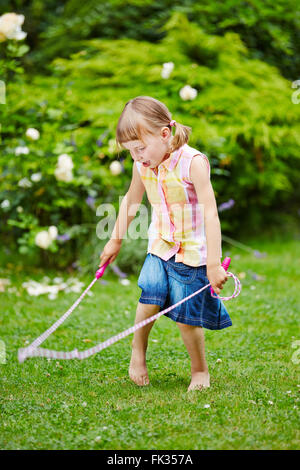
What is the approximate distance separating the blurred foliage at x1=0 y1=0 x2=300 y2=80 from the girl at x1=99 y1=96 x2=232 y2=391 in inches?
152

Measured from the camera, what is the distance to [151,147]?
235 centimetres

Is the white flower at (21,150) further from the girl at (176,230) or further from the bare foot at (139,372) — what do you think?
the bare foot at (139,372)

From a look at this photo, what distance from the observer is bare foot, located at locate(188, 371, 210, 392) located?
8.21 ft

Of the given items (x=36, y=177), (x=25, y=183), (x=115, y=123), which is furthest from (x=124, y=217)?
(x=115, y=123)

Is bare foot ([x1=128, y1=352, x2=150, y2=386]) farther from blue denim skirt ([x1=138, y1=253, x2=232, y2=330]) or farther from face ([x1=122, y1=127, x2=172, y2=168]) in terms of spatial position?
face ([x1=122, y1=127, x2=172, y2=168])

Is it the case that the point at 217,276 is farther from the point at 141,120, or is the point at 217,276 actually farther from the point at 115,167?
the point at 115,167

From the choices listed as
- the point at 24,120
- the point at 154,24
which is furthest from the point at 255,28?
the point at 24,120

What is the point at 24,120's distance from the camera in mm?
4457

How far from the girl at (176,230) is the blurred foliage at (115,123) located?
6.15 feet

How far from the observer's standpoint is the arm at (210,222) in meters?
2.28

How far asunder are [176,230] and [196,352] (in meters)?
0.57

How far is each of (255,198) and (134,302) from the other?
2848 mm

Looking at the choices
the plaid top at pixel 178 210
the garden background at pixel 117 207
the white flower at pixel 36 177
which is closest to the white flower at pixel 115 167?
the garden background at pixel 117 207

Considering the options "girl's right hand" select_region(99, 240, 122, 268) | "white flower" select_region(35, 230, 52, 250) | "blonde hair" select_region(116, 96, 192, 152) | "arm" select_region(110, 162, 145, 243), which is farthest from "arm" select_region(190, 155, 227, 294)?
"white flower" select_region(35, 230, 52, 250)
